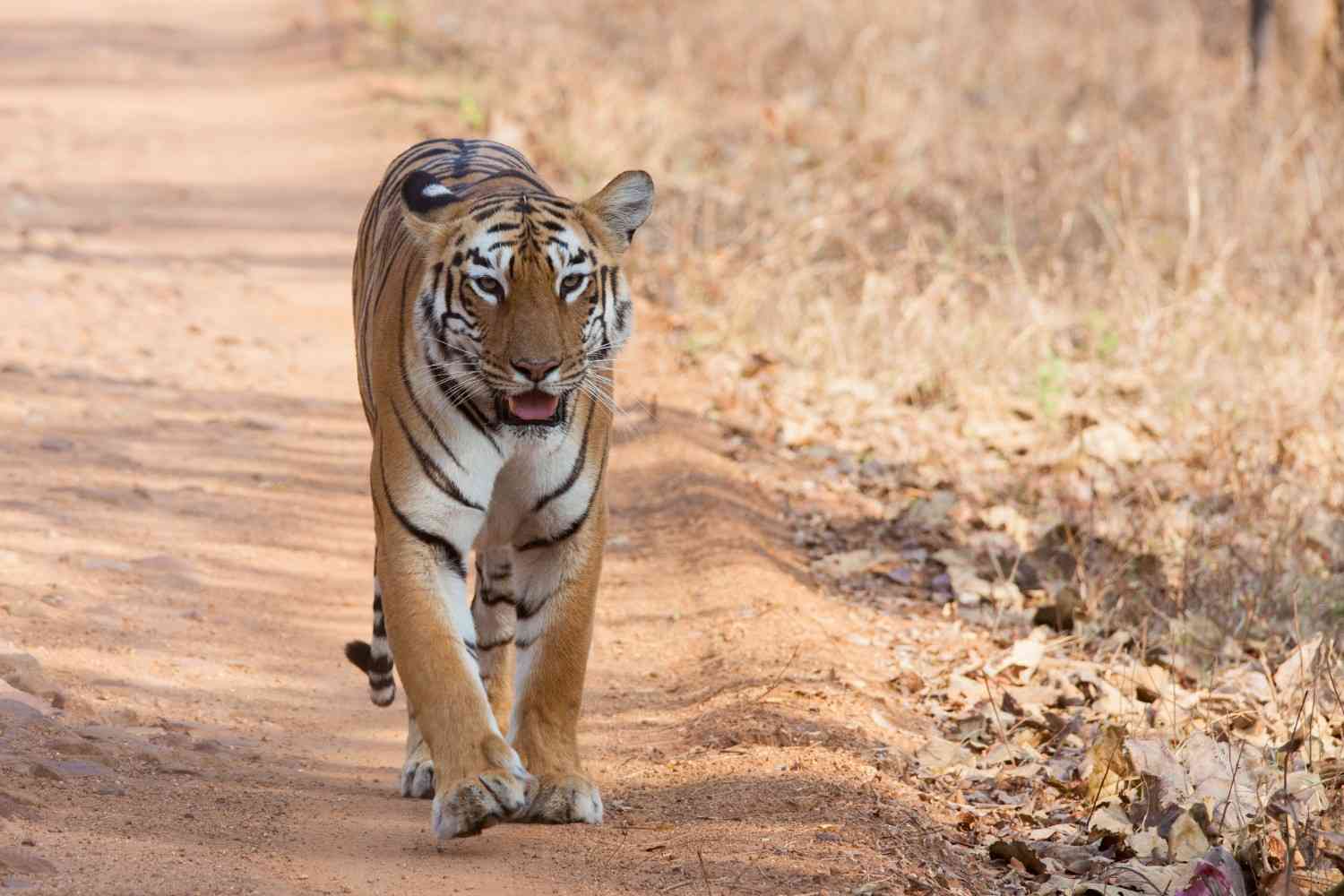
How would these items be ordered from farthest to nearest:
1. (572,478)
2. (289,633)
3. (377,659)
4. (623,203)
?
(289,633), (377,659), (623,203), (572,478)

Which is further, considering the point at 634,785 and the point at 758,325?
the point at 758,325

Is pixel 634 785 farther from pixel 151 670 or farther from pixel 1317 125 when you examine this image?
pixel 1317 125

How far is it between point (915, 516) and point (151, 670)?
279 centimetres

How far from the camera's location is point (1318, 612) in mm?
5066

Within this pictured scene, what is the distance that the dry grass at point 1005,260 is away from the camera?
6273mm

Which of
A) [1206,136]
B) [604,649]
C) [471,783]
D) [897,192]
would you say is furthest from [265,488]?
[1206,136]

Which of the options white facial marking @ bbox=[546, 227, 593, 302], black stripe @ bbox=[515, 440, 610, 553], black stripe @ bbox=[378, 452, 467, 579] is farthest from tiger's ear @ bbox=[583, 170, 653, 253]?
black stripe @ bbox=[378, 452, 467, 579]

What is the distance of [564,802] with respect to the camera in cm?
381

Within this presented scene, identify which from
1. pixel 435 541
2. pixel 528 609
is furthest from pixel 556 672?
pixel 435 541

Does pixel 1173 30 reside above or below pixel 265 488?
above

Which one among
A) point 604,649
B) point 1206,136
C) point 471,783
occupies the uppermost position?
point 1206,136

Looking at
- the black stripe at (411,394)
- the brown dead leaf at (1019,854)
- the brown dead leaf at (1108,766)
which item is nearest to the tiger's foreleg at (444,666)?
the black stripe at (411,394)

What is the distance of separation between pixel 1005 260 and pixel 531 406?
5469 mm

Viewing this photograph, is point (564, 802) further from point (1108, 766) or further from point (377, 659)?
point (1108, 766)
